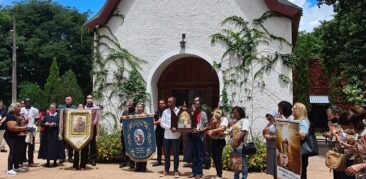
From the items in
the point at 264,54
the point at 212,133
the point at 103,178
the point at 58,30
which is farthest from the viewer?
the point at 58,30

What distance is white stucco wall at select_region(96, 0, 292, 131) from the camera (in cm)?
1208

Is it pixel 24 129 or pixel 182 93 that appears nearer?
pixel 24 129

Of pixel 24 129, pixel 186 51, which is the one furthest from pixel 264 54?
pixel 24 129

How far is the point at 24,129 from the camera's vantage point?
34.8 feet

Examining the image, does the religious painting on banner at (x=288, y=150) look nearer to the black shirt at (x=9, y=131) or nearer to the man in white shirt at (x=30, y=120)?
the black shirt at (x=9, y=131)

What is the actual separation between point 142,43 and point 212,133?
496 centimetres

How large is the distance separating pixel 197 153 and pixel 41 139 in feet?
14.9

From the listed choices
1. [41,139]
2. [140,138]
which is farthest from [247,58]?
[41,139]

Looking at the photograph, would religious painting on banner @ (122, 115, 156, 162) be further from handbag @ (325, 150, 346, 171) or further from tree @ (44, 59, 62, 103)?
tree @ (44, 59, 62, 103)

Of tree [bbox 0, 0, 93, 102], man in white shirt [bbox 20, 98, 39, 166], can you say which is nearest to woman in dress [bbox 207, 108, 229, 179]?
man in white shirt [bbox 20, 98, 39, 166]

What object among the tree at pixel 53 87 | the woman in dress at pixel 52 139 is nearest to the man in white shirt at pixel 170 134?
the woman in dress at pixel 52 139

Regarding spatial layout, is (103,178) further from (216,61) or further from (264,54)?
(264,54)

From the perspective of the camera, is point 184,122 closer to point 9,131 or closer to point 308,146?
point 308,146

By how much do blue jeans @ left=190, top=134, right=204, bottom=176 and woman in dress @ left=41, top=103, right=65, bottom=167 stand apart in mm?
3819
